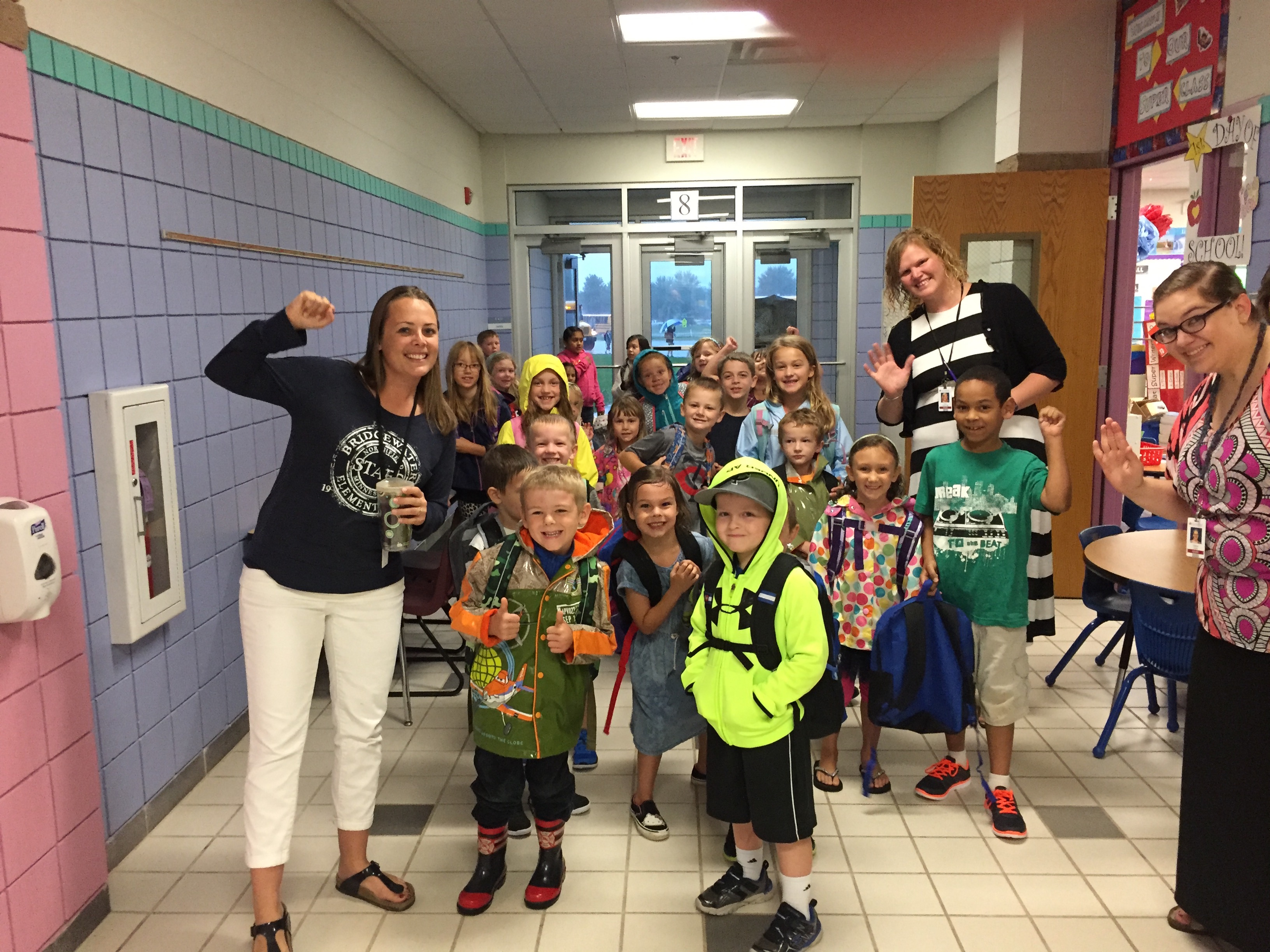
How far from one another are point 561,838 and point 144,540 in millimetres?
1591

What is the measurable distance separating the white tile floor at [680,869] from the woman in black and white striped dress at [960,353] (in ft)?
2.20

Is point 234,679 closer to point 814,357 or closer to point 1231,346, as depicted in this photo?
point 814,357

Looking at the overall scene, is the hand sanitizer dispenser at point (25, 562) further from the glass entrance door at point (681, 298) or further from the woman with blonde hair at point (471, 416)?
the glass entrance door at point (681, 298)

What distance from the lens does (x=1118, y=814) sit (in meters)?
2.96

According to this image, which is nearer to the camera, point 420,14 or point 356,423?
point 356,423

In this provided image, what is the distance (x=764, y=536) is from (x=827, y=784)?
1276mm

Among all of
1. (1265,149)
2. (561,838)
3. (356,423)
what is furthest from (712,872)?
(1265,149)

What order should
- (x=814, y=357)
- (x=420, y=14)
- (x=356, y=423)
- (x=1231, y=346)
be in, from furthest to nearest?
(x=420, y=14) → (x=814, y=357) → (x=356, y=423) → (x=1231, y=346)

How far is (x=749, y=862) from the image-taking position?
8.18 ft

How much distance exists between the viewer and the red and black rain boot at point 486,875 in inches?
98.1

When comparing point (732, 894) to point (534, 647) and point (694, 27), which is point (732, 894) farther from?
point (694, 27)

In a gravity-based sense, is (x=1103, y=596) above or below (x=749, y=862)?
above

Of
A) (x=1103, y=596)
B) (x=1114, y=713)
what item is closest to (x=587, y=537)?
(x=1114, y=713)

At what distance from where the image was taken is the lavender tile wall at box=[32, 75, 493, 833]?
2.64 meters
